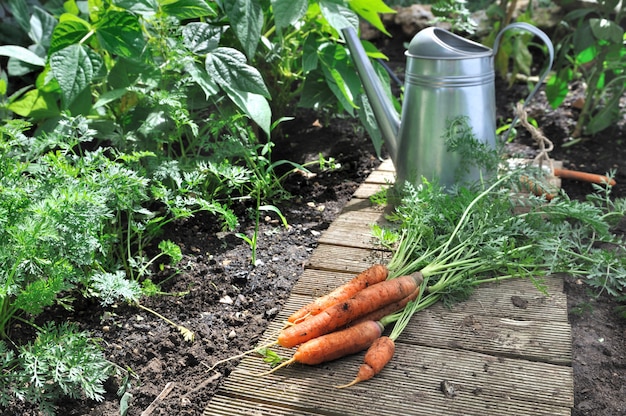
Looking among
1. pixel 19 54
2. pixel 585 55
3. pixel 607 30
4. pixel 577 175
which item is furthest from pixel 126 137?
pixel 585 55

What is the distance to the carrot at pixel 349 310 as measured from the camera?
1.25 meters

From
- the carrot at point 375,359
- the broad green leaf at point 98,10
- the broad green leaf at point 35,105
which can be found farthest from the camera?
the broad green leaf at point 35,105

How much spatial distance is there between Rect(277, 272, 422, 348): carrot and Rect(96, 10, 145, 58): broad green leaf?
2.92 feet

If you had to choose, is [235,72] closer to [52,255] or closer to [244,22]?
[244,22]

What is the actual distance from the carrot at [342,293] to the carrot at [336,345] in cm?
8

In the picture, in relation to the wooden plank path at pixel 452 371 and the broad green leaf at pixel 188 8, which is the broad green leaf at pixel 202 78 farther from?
the wooden plank path at pixel 452 371

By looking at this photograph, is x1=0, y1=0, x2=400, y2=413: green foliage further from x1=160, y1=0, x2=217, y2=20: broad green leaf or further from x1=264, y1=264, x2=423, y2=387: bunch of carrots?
x1=264, y1=264, x2=423, y2=387: bunch of carrots

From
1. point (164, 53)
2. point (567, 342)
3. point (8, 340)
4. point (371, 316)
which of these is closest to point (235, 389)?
point (371, 316)

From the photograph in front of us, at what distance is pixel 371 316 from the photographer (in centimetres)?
135

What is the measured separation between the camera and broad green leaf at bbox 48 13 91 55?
1.71 meters

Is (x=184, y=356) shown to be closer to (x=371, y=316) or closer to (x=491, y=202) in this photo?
(x=371, y=316)

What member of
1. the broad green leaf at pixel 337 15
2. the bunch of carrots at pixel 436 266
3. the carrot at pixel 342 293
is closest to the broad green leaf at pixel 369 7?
the broad green leaf at pixel 337 15

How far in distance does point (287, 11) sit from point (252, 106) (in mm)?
281

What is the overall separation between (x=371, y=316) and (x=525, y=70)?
1.93m
